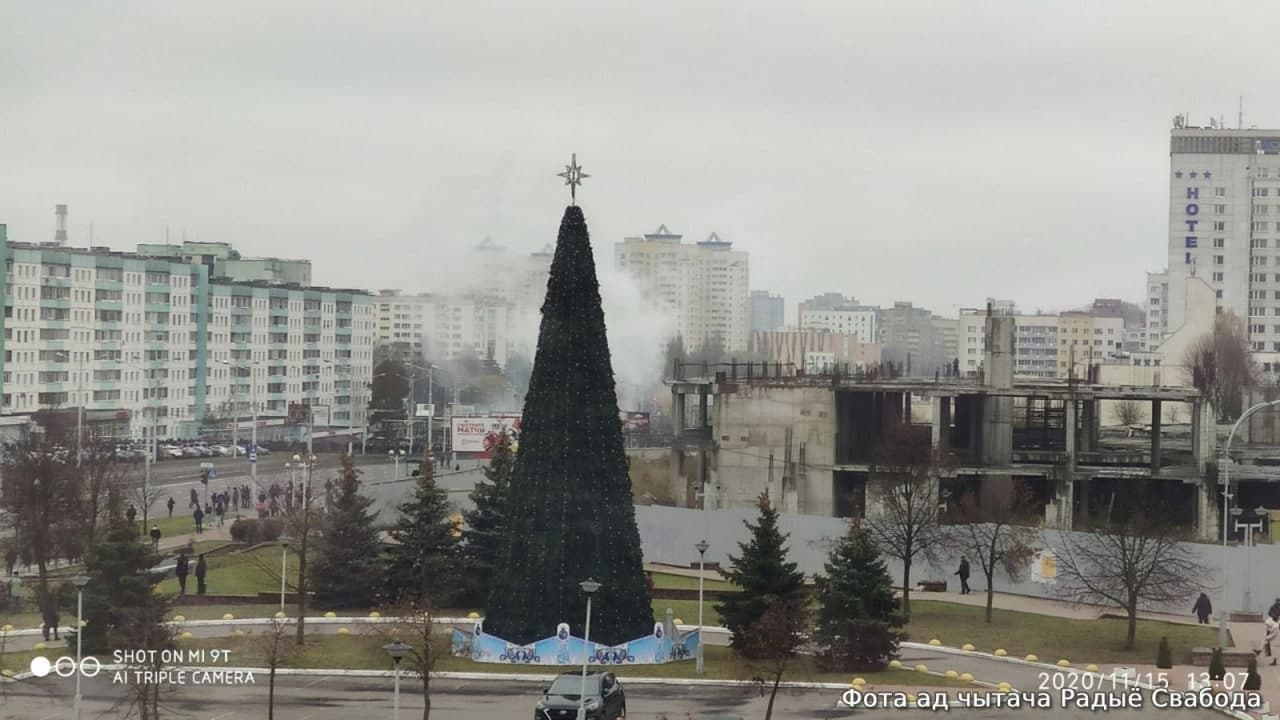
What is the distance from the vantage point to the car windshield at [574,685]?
96.3ft

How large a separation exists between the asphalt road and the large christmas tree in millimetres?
1864

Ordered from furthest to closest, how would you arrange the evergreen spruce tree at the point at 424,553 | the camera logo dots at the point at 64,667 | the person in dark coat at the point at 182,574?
the person in dark coat at the point at 182,574 → the evergreen spruce tree at the point at 424,553 → the camera logo dots at the point at 64,667

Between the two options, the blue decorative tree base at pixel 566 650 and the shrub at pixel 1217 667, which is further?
the blue decorative tree base at pixel 566 650

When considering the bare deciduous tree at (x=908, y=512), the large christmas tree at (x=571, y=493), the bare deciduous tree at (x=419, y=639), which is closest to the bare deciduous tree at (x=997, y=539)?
the bare deciduous tree at (x=908, y=512)

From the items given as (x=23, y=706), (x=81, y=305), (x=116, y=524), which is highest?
(x=81, y=305)

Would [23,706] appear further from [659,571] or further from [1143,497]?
[1143,497]

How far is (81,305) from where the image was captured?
90.8m

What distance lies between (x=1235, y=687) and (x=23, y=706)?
23140 mm

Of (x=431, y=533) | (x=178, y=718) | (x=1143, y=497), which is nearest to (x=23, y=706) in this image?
(x=178, y=718)

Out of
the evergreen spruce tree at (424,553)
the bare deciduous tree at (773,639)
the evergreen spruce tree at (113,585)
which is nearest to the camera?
the bare deciduous tree at (773,639)

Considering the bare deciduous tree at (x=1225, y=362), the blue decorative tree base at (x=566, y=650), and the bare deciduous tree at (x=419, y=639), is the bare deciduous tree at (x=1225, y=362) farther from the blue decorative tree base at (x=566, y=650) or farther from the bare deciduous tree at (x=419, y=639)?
the bare deciduous tree at (x=419, y=639)

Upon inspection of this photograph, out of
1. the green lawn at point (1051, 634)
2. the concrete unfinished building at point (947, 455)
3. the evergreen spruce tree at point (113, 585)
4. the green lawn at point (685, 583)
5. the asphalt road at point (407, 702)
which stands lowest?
the asphalt road at point (407, 702)

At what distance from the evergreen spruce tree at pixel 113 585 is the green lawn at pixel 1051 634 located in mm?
17738

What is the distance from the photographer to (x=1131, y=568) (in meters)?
40.8
